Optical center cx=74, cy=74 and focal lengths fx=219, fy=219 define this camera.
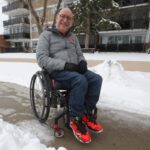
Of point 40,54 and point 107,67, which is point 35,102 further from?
point 107,67

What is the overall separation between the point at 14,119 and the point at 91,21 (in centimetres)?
1893

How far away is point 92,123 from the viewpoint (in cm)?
266

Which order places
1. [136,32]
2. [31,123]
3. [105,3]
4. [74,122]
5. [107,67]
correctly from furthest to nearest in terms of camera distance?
[136,32] < [105,3] < [107,67] < [31,123] < [74,122]

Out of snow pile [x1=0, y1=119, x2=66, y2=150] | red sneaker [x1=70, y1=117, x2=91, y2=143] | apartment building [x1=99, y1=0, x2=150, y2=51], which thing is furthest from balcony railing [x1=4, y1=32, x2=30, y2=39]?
red sneaker [x1=70, y1=117, x2=91, y2=143]

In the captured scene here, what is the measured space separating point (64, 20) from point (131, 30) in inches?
829

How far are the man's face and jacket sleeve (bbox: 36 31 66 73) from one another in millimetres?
173

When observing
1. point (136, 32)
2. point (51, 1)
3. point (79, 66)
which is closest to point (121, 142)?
point (79, 66)

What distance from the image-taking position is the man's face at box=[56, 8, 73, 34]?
9.15 feet

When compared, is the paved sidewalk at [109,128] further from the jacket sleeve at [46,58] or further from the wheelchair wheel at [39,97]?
the jacket sleeve at [46,58]

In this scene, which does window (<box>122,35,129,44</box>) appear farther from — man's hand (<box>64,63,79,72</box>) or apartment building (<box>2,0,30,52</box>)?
man's hand (<box>64,63,79,72</box>)

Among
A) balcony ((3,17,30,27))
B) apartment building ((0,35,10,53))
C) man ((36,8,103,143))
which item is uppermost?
balcony ((3,17,30,27))

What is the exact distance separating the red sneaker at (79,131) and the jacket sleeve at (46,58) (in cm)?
64

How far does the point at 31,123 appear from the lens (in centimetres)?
295

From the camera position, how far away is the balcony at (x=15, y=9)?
3195 centimetres
